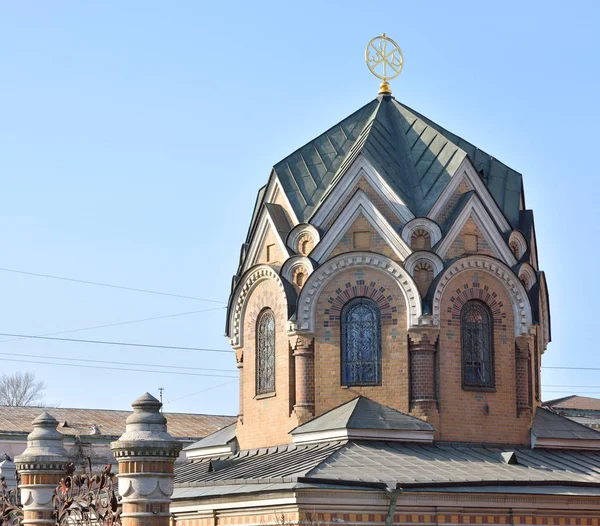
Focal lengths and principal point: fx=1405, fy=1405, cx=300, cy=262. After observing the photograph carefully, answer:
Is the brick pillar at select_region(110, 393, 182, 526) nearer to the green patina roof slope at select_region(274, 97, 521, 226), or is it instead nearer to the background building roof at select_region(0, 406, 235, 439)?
the green patina roof slope at select_region(274, 97, 521, 226)

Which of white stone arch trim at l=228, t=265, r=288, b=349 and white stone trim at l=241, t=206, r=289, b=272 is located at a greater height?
white stone trim at l=241, t=206, r=289, b=272

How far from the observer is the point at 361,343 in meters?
29.2

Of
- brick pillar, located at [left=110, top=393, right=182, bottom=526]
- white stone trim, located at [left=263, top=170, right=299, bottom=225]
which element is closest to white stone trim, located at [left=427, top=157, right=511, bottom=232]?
white stone trim, located at [left=263, top=170, right=299, bottom=225]

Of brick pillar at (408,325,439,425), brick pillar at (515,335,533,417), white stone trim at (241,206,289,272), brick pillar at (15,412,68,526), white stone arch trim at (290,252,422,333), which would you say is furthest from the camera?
white stone trim at (241,206,289,272)

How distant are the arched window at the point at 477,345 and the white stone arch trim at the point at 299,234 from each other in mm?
3485

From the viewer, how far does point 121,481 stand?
62.0ft

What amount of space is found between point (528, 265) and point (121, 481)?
13.9m

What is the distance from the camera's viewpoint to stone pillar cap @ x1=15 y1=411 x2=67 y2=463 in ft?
74.3

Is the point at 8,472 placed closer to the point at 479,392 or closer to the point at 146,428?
the point at 479,392

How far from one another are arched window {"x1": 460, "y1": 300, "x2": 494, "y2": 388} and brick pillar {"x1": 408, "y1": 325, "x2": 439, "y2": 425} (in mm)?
816

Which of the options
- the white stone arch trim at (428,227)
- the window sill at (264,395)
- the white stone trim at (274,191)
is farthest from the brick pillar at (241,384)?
the white stone arch trim at (428,227)

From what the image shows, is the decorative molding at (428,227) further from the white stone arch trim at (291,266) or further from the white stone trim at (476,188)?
the white stone arch trim at (291,266)

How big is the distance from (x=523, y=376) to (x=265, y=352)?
18.4 feet

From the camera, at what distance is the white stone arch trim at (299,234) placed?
29.9 meters
